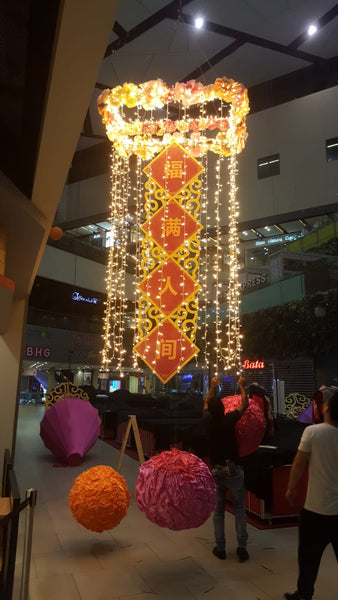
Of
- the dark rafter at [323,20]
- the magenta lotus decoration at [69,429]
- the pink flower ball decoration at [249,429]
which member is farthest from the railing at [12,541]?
the dark rafter at [323,20]

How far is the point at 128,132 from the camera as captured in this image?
523 centimetres

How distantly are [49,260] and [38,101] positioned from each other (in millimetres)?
15046

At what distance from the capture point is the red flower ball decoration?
3.11 meters

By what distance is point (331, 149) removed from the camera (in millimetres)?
10086

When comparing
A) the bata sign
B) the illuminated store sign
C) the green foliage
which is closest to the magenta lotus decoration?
the bata sign

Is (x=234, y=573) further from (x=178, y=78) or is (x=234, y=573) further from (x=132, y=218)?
(x=132, y=218)

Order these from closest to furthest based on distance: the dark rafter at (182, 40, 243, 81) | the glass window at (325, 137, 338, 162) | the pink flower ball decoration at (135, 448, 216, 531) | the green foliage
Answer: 1. the pink flower ball decoration at (135, 448, 216, 531)
2. the dark rafter at (182, 40, 243, 81)
3. the green foliage
4. the glass window at (325, 137, 338, 162)

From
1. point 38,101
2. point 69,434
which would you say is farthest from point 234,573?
point 69,434

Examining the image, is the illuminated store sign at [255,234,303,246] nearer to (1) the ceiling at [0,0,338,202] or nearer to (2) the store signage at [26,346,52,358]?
(1) the ceiling at [0,0,338,202]

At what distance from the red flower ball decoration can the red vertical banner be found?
4.99ft

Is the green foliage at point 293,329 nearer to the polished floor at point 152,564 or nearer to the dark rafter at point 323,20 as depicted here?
the dark rafter at point 323,20

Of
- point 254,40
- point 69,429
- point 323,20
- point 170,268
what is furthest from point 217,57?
point 69,429

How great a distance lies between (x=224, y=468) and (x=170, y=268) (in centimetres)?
230

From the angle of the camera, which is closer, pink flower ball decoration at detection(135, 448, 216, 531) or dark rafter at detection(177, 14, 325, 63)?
pink flower ball decoration at detection(135, 448, 216, 531)
